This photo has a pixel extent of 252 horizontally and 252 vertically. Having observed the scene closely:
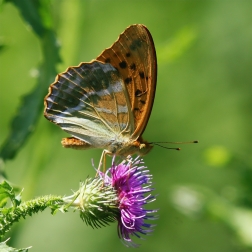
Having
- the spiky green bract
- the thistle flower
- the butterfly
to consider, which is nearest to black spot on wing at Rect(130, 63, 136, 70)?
the butterfly

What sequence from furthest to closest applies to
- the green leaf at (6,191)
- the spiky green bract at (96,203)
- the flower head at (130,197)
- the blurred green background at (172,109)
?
the blurred green background at (172,109), the flower head at (130,197), the spiky green bract at (96,203), the green leaf at (6,191)

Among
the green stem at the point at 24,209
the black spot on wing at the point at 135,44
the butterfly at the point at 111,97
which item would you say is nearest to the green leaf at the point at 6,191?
the green stem at the point at 24,209

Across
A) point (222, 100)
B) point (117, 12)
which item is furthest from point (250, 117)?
point (117, 12)

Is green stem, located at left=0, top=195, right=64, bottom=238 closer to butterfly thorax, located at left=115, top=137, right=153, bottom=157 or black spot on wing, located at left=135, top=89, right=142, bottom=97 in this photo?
butterfly thorax, located at left=115, top=137, right=153, bottom=157

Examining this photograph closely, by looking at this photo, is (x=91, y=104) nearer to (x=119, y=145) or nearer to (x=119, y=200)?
(x=119, y=145)

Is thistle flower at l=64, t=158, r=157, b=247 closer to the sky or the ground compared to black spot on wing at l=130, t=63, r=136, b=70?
closer to the ground

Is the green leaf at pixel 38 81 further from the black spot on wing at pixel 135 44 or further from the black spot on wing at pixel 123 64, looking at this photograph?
the black spot on wing at pixel 135 44

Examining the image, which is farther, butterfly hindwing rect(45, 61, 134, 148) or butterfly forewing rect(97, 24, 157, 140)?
butterfly hindwing rect(45, 61, 134, 148)
